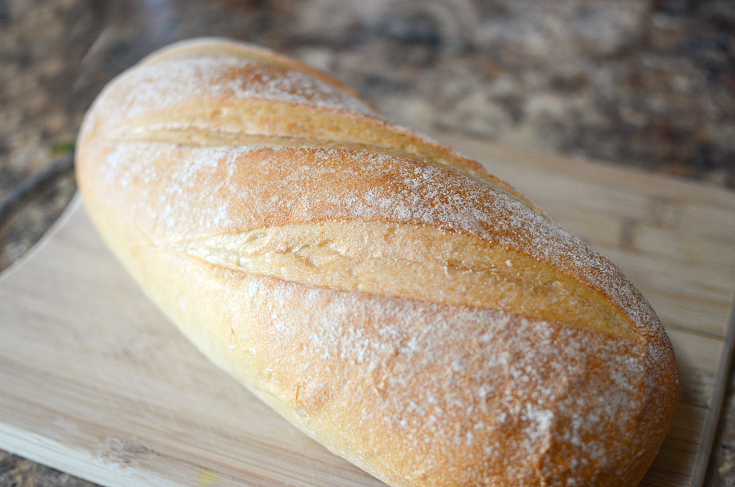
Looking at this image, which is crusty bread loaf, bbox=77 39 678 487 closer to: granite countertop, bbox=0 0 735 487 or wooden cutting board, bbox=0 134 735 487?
wooden cutting board, bbox=0 134 735 487

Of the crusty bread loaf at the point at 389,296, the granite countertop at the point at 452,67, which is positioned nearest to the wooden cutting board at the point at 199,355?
the crusty bread loaf at the point at 389,296

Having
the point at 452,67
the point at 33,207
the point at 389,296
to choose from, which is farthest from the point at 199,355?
the point at 452,67

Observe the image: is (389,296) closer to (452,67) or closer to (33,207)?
(33,207)

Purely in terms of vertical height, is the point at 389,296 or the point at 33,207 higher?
the point at 389,296

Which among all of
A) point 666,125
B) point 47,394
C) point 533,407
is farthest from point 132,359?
point 666,125

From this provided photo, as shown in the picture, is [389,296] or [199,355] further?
[199,355]

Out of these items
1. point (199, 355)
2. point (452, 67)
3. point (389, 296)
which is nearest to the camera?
point (389, 296)
